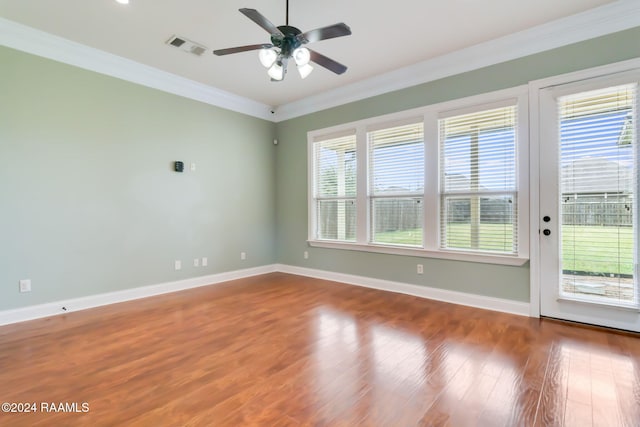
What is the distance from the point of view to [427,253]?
396 centimetres

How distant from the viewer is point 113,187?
3760 mm

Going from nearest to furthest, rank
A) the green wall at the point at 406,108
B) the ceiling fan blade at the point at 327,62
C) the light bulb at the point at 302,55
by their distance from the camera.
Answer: the light bulb at the point at 302,55 < the ceiling fan blade at the point at 327,62 < the green wall at the point at 406,108

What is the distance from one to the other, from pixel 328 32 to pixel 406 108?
2.31m

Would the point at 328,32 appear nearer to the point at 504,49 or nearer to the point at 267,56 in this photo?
the point at 267,56

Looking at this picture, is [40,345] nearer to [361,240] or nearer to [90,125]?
[90,125]

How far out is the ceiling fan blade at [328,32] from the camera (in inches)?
81.6

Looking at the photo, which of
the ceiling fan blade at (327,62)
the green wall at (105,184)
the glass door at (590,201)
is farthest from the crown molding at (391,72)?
the ceiling fan blade at (327,62)

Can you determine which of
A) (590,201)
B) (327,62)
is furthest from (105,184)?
(590,201)

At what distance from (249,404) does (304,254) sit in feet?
12.0

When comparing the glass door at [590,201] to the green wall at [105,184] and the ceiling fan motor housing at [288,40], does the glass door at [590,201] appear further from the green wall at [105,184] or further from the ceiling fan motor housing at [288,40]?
the green wall at [105,184]

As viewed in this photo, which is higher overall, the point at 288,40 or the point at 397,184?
the point at 288,40

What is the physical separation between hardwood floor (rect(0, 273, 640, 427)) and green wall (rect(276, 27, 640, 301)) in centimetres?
45

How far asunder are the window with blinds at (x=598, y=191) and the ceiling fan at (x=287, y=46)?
2512 millimetres

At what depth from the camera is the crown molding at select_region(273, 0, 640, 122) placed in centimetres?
281
